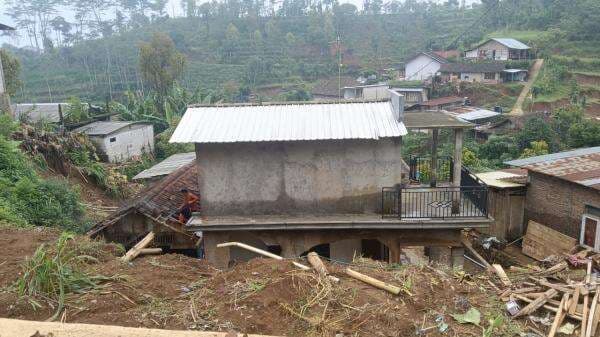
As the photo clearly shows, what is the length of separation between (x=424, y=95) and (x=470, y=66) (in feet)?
22.1

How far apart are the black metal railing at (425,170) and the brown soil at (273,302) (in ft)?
21.9

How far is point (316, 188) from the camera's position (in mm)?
11227

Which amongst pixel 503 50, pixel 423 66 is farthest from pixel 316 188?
pixel 423 66

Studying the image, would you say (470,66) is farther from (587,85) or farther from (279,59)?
(279,59)

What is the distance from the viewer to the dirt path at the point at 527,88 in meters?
40.3

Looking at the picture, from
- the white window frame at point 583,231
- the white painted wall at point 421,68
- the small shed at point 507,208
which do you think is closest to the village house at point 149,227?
the small shed at point 507,208

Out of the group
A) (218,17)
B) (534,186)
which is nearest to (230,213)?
(534,186)

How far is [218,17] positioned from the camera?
82500mm

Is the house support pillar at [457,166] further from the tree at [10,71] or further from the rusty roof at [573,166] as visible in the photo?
the tree at [10,71]

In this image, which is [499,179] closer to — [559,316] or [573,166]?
[573,166]

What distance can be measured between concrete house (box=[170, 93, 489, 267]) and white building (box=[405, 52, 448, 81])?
45.0 m

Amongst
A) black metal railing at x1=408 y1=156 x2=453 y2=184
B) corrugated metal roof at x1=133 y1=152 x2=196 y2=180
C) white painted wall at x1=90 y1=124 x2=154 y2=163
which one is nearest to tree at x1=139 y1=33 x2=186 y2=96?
white painted wall at x1=90 y1=124 x2=154 y2=163

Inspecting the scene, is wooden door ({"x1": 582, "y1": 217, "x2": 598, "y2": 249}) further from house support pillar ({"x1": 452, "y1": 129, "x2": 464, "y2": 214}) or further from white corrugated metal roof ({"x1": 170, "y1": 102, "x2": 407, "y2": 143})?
white corrugated metal roof ({"x1": 170, "y1": 102, "x2": 407, "y2": 143})

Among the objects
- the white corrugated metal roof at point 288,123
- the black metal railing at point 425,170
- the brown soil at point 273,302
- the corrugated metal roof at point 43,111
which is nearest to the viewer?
the brown soil at point 273,302
